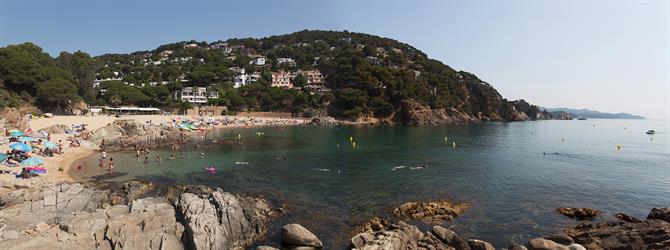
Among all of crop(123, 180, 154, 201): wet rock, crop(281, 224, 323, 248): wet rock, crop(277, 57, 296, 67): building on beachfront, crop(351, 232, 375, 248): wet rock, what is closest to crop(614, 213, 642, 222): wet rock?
crop(351, 232, 375, 248): wet rock

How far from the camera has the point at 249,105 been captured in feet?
346

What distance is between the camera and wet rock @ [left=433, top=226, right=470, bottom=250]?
1434 cm

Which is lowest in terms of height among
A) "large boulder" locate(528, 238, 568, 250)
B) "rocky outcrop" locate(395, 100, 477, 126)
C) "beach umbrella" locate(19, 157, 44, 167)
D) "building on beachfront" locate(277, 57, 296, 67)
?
"large boulder" locate(528, 238, 568, 250)

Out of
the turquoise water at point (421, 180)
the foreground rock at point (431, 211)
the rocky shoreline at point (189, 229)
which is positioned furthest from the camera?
the turquoise water at point (421, 180)

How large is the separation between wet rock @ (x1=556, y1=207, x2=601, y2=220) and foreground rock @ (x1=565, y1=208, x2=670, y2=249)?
2.86m

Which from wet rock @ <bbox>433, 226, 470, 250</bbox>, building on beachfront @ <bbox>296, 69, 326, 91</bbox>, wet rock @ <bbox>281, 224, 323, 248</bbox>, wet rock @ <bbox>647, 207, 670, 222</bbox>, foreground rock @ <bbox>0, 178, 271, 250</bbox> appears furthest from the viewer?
building on beachfront @ <bbox>296, 69, 326, 91</bbox>

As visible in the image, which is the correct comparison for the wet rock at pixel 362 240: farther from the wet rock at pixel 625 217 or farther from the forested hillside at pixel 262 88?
the forested hillside at pixel 262 88

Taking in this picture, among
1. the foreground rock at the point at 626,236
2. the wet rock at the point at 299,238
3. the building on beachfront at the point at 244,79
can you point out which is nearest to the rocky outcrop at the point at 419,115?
the building on beachfront at the point at 244,79

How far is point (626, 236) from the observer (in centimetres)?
1493

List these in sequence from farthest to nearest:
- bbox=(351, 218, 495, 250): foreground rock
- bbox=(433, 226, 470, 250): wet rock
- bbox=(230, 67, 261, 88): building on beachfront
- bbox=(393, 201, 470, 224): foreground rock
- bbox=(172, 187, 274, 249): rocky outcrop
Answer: bbox=(230, 67, 261, 88): building on beachfront, bbox=(393, 201, 470, 224): foreground rock, bbox=(433, 226, 470, 250): wet rock, bbox=(172, 187, 274, 249): rocky outcrop, bbox=(351, 218, 495, 250): foreground rock

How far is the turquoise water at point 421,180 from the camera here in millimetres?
19031

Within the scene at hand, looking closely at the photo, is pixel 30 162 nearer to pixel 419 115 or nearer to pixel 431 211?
pixel 431 211

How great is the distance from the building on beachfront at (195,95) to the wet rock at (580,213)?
10123cm

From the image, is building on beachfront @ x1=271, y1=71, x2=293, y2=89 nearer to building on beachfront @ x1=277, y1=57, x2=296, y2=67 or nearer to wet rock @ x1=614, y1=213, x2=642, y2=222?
building on beachfront @ x1=277, y1=57, x2=296, y2=67
